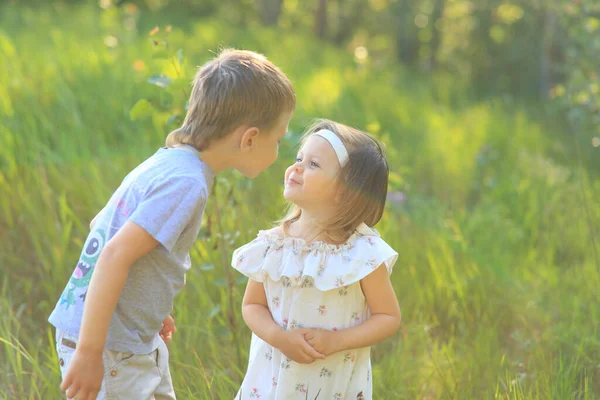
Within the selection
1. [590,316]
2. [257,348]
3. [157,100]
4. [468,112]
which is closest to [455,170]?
[468,112]

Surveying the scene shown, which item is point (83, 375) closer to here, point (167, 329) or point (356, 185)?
point (167, 329)

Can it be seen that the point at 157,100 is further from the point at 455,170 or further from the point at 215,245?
the point at 455,170

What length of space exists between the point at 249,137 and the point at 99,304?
59cm

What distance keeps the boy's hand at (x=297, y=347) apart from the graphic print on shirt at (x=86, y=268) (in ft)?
1.67

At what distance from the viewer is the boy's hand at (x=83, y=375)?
1.73m

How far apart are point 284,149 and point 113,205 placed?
2.04 meters

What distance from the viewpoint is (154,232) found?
1.76 metres

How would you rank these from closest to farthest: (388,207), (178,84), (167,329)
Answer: (167,329) → (178,84) → (388,207)

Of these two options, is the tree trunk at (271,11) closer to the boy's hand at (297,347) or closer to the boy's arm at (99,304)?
the boy's hand at (297,347)

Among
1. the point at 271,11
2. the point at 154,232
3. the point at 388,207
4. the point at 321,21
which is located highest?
the point at 154,232

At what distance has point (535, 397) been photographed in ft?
7.79

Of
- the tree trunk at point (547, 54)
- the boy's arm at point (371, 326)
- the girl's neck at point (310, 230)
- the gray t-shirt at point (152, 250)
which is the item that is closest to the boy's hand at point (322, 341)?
the boy's arm at point (371, 326)

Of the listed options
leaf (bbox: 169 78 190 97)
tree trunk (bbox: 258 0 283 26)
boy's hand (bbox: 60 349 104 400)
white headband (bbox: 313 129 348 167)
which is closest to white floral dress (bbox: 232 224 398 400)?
white headband (bbox: 313 129 348 167)

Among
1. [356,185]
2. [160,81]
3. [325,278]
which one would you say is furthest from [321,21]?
[325,278]
